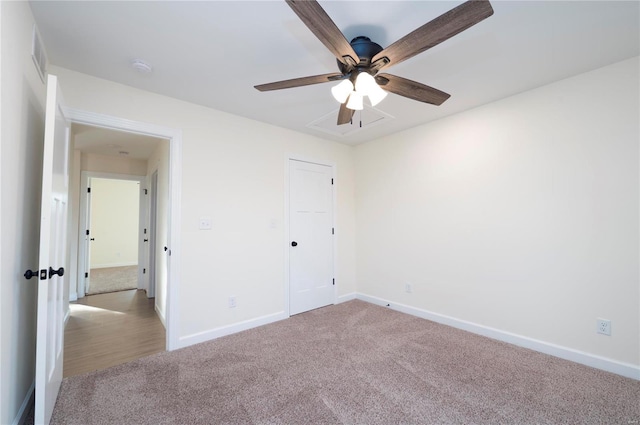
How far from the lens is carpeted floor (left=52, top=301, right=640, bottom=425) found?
167cm

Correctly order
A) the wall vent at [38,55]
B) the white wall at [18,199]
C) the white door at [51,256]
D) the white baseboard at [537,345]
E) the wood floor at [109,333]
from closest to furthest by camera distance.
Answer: the white wall at [18,199]
the white door at [51,256]
the wall vent at [38,55]
the white baseboard at [537,345]
the wood floor at [109,333]

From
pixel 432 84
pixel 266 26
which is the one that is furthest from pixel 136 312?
pixel 432 84

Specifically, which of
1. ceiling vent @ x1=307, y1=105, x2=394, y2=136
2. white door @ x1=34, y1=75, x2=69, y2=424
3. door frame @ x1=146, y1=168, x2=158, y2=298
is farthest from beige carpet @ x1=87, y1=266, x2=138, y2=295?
ceiling vent @ x1=307, y1=105, x2=394, y2=136

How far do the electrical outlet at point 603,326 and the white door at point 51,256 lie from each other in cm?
376

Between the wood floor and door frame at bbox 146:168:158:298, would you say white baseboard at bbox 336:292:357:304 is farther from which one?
door frame at bbox 146:168:158:298

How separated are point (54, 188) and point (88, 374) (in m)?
1.53

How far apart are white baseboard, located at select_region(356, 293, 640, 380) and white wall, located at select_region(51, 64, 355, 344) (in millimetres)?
1827

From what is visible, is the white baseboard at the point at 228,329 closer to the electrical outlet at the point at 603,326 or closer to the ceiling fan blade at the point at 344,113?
the ceiling fan blade at the point at 344,113

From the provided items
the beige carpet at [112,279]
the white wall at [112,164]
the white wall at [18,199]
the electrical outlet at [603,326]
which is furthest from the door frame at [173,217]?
the electrical outlet at [603,326]

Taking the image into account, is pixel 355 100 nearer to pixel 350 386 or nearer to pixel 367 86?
pixel 367 86

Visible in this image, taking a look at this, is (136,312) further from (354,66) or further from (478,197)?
(478,197)

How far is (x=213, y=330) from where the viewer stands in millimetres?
2768

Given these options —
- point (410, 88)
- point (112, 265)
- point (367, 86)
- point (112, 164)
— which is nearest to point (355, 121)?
point (410, 88)

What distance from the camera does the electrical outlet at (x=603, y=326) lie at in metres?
2.13
